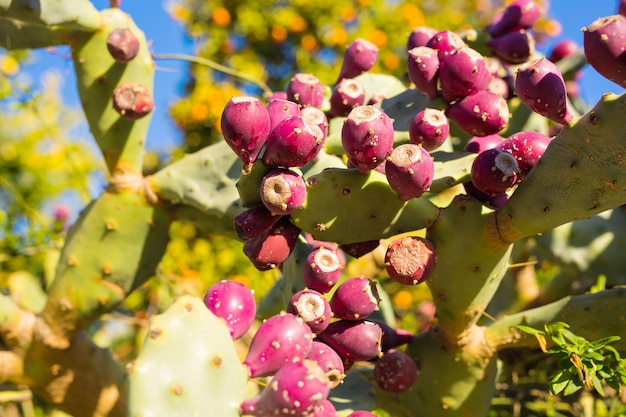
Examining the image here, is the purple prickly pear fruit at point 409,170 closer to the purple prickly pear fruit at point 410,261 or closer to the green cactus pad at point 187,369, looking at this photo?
the purple prickly pear fruit at point 410,261

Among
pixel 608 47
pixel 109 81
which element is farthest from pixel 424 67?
pixel 109 81

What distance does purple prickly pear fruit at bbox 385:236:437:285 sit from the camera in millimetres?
1082

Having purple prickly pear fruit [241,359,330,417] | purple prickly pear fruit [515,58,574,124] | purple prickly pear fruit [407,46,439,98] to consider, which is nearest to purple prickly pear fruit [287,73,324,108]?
purple prickly pear fruit [407,46,439,98]

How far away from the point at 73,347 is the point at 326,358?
3.72 ft

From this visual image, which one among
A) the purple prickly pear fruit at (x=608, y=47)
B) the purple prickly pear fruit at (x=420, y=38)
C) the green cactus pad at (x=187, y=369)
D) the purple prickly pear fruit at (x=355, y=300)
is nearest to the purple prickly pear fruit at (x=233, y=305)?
the green cactus pad at (x=187, y=369)

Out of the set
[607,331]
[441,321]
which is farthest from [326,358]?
[607,331]

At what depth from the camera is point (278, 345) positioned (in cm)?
90

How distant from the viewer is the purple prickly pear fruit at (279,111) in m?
1.06

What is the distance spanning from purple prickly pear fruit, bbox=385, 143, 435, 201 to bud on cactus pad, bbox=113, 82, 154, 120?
847mm

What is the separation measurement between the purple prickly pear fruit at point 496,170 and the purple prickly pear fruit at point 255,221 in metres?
0.35

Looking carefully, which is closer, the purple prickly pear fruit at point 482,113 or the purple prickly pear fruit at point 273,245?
the purple prickly pear fruit at point 273,245

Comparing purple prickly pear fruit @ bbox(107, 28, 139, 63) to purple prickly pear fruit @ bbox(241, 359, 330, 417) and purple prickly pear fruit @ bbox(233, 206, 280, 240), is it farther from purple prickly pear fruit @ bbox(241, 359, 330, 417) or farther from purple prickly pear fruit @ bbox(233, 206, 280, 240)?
purple prickly pear fruit @ bbox(241, 359, 330, 417)

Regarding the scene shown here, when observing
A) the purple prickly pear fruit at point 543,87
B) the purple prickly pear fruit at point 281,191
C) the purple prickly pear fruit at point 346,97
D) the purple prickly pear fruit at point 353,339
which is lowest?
the purple prickly pear fruit at point 353,339

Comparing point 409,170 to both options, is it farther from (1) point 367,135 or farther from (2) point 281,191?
(2) point 281,191
